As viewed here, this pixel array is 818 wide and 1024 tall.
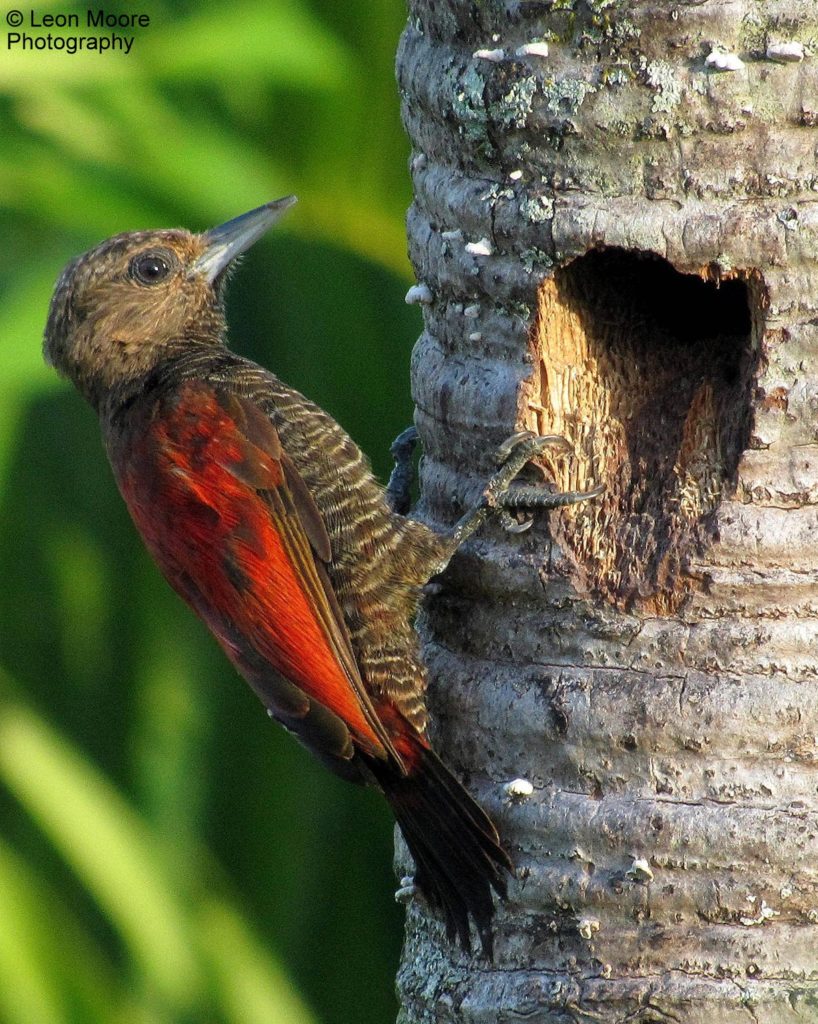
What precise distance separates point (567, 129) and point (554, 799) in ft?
4.00

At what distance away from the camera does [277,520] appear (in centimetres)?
361

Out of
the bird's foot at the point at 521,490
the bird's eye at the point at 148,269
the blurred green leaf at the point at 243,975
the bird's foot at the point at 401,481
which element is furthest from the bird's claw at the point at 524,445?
the blurred green leaf at the point at 243,975

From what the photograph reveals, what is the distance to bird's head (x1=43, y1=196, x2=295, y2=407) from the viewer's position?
418cm

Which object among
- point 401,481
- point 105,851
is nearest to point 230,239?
point 401,481

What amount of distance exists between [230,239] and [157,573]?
1903mm

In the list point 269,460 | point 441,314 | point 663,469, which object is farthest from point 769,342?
point 269,460

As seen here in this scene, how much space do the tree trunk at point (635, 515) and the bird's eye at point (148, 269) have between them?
1.27 meters

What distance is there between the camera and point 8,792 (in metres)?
5.82

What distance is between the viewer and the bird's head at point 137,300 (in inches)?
165

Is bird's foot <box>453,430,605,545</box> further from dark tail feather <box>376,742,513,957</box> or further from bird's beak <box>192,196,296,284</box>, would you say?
bird's beak <box>192,196,296,284</box>

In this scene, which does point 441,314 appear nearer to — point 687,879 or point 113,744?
point 687,879

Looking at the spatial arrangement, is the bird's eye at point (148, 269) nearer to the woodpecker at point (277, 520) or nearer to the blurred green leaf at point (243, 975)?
the woodpecker at point (277, 520)

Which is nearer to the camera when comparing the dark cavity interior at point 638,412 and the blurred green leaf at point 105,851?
the dark cavity interior at point 638,412

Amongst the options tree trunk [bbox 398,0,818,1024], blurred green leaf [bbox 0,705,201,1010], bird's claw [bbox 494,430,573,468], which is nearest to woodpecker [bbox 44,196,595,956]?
bird's claw [bbox 494,430,573,468]
